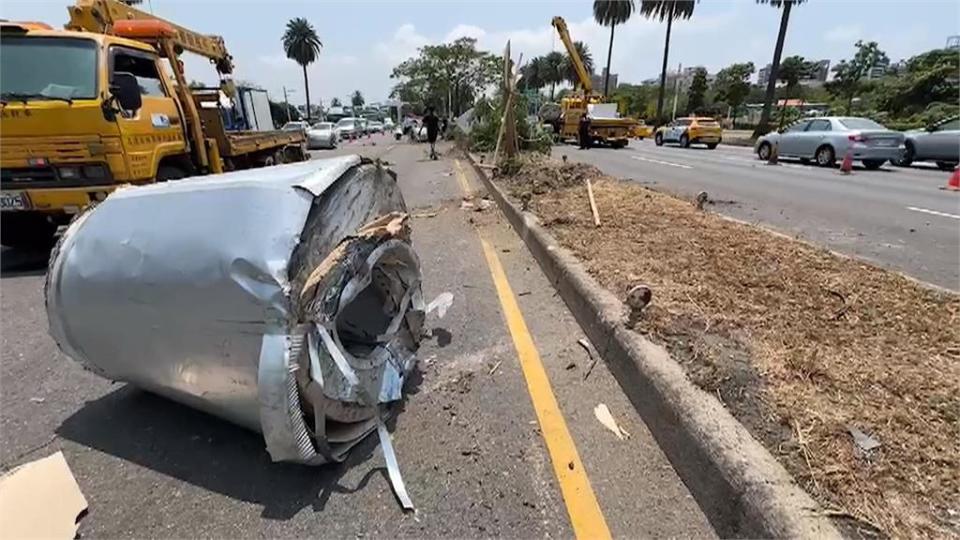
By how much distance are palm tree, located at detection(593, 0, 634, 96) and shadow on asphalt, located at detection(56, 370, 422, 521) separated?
61.2m

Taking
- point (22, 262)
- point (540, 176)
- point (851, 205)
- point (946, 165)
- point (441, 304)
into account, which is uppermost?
point (540, 176)

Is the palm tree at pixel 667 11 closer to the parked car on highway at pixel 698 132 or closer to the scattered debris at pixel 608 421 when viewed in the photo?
the parked car on highway at pixel 698 132

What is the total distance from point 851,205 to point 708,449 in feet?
31.2

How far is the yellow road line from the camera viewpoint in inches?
88.2

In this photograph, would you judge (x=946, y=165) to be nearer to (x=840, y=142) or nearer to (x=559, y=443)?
(x=840, y=142)

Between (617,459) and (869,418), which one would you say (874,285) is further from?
(617,459)

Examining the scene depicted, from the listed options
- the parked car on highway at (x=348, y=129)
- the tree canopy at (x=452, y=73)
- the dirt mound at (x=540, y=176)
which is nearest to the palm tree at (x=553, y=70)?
the tree canopy at (x=452, y=73)

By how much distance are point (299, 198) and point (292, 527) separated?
1.37 m

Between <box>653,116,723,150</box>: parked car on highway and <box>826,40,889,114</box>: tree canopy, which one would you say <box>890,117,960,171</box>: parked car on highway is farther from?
<box>826,40,889,114</box>: tree canopy

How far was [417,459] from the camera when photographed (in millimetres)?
2643

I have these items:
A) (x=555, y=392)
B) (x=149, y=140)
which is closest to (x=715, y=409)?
(x=555, y=392)

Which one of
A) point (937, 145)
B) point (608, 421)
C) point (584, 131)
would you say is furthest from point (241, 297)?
point (584, 131)

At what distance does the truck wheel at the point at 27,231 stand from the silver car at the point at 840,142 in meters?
19.1

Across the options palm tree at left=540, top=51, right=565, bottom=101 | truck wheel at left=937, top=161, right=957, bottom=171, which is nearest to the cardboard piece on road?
truck wheel at left=937, top=161, right=957, bottom=171
